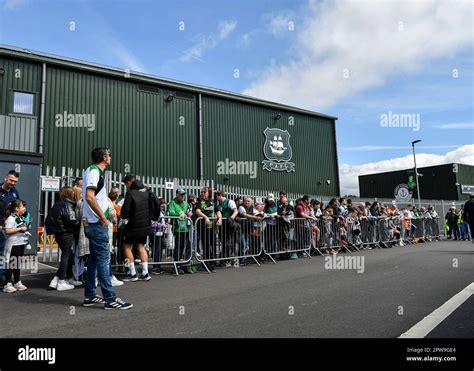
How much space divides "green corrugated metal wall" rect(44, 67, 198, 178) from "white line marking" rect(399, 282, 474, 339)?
51.1ft

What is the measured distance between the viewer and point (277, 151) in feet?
79.1

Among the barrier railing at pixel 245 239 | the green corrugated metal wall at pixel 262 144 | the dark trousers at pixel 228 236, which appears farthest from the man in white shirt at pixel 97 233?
the green corrugated metal wall at pixel 262 144

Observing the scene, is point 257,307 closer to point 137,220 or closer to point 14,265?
point 137,220

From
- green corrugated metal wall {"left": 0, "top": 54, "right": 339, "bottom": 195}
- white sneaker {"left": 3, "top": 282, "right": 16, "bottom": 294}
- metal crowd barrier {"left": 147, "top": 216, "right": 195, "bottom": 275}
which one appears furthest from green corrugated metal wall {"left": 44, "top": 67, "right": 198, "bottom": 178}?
white sneaker {"left": 3, "top": 282, "right": 16, "bottom": 294}

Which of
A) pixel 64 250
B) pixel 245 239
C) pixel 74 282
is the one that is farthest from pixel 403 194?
pixel 64 250

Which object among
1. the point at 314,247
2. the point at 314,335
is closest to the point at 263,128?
the point at 314,247

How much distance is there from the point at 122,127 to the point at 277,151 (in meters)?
10.3

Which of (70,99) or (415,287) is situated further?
(70,99)

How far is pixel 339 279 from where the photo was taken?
6.48 meters

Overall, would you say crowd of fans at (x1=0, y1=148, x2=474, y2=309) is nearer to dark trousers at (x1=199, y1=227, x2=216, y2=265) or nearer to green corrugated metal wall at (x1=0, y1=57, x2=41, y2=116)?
dark trousers at (x1=199, y1=227, x2=216, y2=265)

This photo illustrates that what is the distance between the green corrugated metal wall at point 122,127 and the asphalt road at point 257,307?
422 inches

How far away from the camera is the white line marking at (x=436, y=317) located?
10.9 ft
